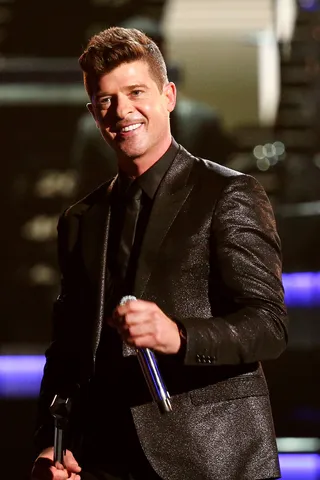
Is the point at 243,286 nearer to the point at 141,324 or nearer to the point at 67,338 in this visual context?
the point at 141,324

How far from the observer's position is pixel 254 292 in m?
1.73

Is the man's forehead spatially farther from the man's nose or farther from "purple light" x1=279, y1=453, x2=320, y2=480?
"purple light" x1=279, y1=453, x2=320, y2=480

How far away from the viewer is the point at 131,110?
1.88 meters

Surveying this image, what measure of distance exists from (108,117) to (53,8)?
3170 mm

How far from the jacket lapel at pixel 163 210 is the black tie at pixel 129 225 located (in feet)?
0.20

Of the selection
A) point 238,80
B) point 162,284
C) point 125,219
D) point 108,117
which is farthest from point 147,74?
point 238,80

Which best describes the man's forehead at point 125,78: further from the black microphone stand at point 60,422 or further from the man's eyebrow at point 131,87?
the black microphone stand at point 60,422

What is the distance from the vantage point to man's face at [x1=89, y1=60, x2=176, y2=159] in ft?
6.17

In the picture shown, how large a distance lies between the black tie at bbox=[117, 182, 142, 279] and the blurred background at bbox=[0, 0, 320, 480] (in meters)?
2.21

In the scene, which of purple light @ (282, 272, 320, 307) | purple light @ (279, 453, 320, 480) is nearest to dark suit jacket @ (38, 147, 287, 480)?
purple light @ (279, 453, 320, 480)

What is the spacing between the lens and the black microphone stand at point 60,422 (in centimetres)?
180

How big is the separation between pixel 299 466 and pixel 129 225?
192 cm

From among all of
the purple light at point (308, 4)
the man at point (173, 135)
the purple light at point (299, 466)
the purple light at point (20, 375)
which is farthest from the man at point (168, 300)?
the purple light at point (308, 4)

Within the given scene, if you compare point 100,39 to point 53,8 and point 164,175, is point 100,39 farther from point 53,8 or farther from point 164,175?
point 53,8
